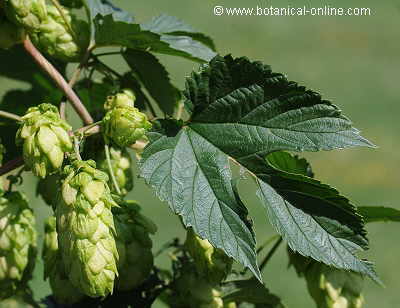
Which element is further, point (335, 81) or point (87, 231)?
point (335, 81)

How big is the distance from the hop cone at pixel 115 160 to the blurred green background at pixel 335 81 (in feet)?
11.8

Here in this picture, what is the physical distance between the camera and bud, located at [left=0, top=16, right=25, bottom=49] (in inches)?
61.3

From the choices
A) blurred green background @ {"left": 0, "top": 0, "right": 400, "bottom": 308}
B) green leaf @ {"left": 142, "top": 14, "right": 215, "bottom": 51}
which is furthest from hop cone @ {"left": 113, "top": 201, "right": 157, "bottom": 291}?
blurred green background @ {"left": 0, "top": 0, "right": 400, "bottom": 308}

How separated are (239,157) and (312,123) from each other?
0.15 meters

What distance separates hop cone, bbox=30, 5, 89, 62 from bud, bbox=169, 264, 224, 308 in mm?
498

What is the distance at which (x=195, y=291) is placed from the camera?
1639 millimetres

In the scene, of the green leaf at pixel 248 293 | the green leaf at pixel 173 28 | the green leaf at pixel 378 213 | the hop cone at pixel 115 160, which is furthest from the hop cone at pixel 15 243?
the green leaf at pixel 378 213

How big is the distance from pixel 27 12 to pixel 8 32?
0.20 feet

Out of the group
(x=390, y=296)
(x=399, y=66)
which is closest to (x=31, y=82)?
(x=390, y=296)

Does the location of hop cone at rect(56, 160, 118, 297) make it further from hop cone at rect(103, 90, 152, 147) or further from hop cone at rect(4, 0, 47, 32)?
hop cone at rect(4, 0, 47, 32)

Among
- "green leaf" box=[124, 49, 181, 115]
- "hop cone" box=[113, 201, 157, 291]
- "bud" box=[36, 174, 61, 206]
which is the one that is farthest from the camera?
"green leaf" box=[124, 49, 181, 115]

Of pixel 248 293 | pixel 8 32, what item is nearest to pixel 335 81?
pixel 248 293

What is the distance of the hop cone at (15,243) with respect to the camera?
158 cm

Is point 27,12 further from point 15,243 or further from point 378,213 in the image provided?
point 378,213
